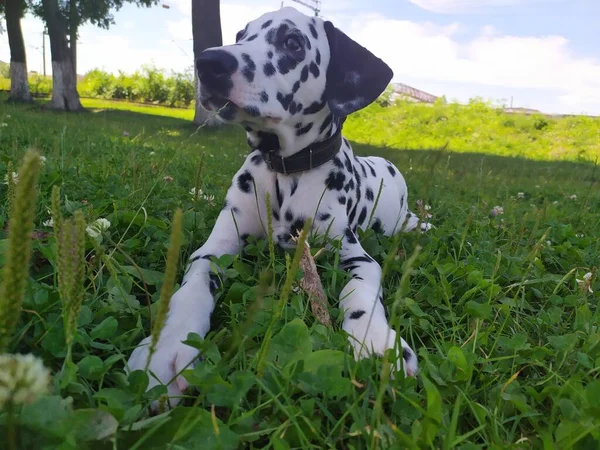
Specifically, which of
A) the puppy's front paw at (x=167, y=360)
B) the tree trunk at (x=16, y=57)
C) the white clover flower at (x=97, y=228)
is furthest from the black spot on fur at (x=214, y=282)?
the tree trunk at (x=16, y=57)

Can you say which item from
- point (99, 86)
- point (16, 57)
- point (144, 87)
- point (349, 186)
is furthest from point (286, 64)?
point (99, 86)

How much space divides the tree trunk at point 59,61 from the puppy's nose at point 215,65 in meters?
18.5

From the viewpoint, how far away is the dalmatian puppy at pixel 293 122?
2.60m

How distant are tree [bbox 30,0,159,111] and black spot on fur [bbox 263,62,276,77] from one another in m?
17.9

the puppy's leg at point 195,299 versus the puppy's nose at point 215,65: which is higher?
the puppy's nose at point 215,65

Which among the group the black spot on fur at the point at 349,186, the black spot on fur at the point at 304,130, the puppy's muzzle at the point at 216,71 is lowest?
the black spot on fur at the point at 349,186

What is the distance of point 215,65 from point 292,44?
63cm

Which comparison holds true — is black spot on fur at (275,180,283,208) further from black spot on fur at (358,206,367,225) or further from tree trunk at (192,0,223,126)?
tree trunk at (192,0,223,126)

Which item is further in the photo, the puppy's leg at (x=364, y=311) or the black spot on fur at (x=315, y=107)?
the black spot on fur at (x=315, y=107)

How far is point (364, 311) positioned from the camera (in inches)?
84.2

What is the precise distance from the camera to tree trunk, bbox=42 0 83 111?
18.9 meters

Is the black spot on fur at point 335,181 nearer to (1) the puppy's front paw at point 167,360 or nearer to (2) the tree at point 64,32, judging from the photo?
(1) the puppy's front paw at point 167,360

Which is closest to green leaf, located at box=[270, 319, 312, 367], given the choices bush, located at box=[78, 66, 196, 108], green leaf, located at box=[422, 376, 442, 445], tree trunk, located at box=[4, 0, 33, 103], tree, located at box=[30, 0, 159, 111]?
green leaf, located at box=[422, 376, 442, 445]

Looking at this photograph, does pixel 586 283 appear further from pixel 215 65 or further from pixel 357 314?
pixel 215 65
